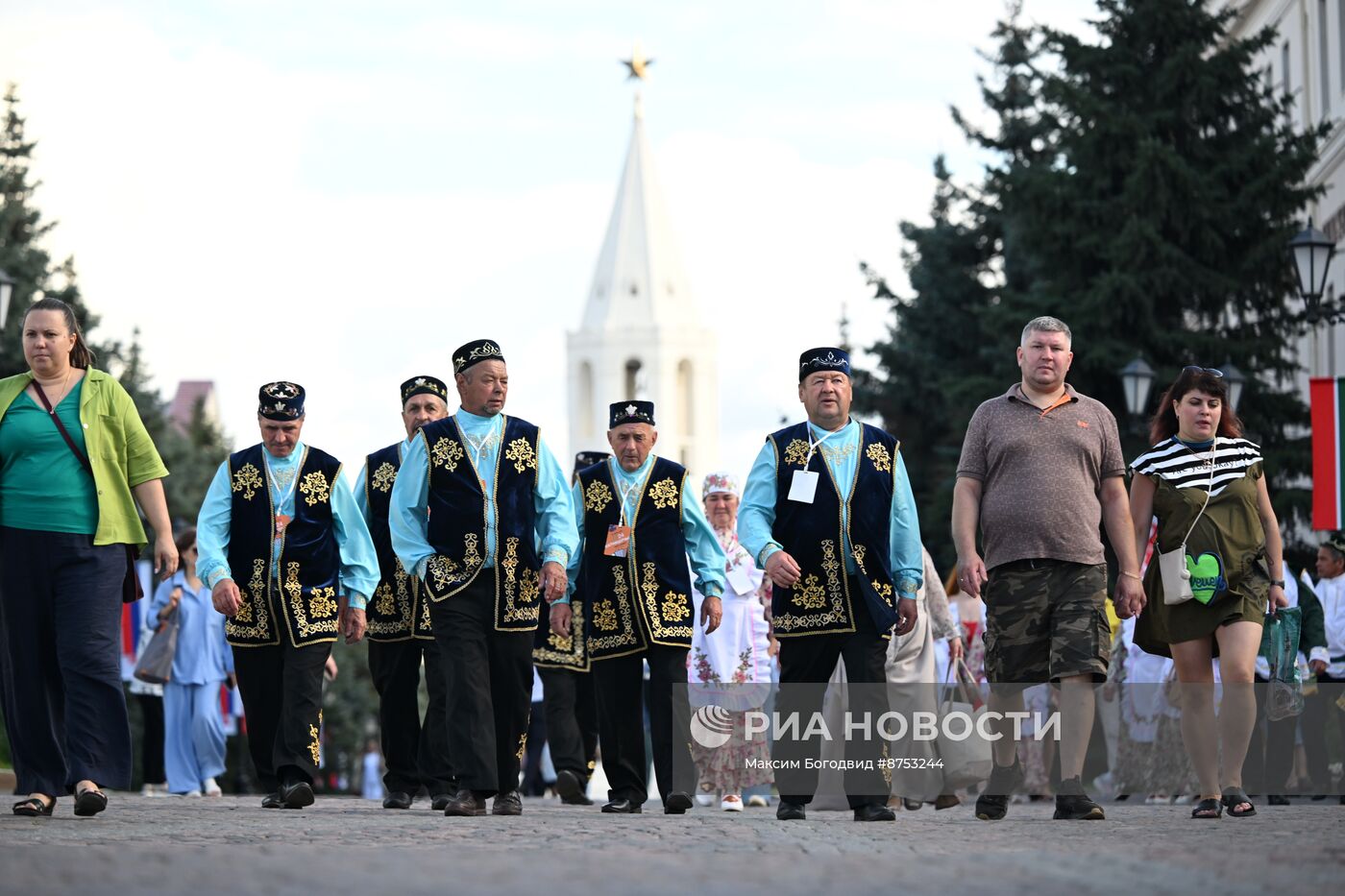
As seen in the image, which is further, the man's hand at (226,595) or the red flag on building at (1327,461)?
the red flag on building at (1327,461)

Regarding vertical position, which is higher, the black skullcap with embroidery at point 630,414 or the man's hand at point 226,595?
the black skullcap with embroidery at point 630,414

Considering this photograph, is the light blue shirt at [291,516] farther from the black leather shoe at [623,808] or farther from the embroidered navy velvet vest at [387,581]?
the black leather shoe at [623,808]

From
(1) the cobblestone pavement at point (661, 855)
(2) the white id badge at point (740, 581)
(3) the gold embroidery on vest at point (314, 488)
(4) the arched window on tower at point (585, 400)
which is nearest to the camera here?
(1) the cobblestone pavement at point (661, 855)

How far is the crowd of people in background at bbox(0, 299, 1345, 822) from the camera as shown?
10.6m

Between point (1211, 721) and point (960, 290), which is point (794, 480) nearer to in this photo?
point (1211, 721)

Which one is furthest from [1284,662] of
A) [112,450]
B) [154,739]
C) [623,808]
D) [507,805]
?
[154,739]

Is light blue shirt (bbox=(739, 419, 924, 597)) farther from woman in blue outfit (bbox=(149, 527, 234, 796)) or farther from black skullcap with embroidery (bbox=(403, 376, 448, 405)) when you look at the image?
woman in blue outfit (bbox=(149, 527, 234, 796))

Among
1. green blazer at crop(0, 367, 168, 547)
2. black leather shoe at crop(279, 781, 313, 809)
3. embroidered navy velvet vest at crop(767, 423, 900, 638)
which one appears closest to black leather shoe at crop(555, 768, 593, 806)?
black leather shoe at crop(279, 781, 313, 809)

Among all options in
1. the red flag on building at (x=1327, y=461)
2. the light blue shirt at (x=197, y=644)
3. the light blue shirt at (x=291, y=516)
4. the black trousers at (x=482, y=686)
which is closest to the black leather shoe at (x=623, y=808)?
the black trousers at (x=482, y=686)

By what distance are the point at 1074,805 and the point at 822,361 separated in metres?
2.41

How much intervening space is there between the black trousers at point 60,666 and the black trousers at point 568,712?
5.48 m

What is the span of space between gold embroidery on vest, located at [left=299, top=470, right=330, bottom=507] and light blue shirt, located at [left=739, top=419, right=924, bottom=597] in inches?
103

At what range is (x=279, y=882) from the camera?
674cm

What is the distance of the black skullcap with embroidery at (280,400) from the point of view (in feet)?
43.0
